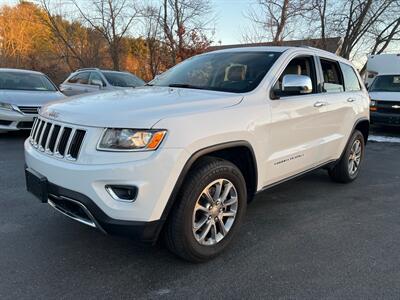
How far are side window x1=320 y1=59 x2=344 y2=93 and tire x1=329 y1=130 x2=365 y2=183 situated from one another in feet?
2.71

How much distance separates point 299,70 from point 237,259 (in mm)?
2266

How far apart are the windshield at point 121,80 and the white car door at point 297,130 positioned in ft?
24.8

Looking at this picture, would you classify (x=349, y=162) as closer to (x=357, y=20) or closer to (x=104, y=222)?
(x=104, y=222)

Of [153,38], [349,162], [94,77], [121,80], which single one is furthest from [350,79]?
[153,38]

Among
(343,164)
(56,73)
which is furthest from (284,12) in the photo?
(343,164)

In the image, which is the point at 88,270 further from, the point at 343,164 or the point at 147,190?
the point at 343,164

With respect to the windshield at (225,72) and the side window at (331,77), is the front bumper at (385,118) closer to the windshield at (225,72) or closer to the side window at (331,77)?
the side window at (331,77)

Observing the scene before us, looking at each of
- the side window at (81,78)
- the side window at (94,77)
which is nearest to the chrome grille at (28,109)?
the side window at (94,77)

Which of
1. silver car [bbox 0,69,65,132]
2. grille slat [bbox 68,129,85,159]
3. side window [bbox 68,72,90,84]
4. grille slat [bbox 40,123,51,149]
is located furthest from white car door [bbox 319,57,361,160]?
side window [bbox 68,72,90,84]

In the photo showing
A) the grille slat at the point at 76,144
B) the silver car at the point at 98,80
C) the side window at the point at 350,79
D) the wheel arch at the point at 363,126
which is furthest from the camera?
the silver car at the point at 98,80

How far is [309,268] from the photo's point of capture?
10.3 ft

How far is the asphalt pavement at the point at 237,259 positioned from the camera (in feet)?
9.20

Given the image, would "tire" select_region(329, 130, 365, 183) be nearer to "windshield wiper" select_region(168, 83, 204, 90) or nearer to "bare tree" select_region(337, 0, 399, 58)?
"windshield wiper" select_region(168, 83, 204, 90)

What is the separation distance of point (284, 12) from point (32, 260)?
73.7ft
